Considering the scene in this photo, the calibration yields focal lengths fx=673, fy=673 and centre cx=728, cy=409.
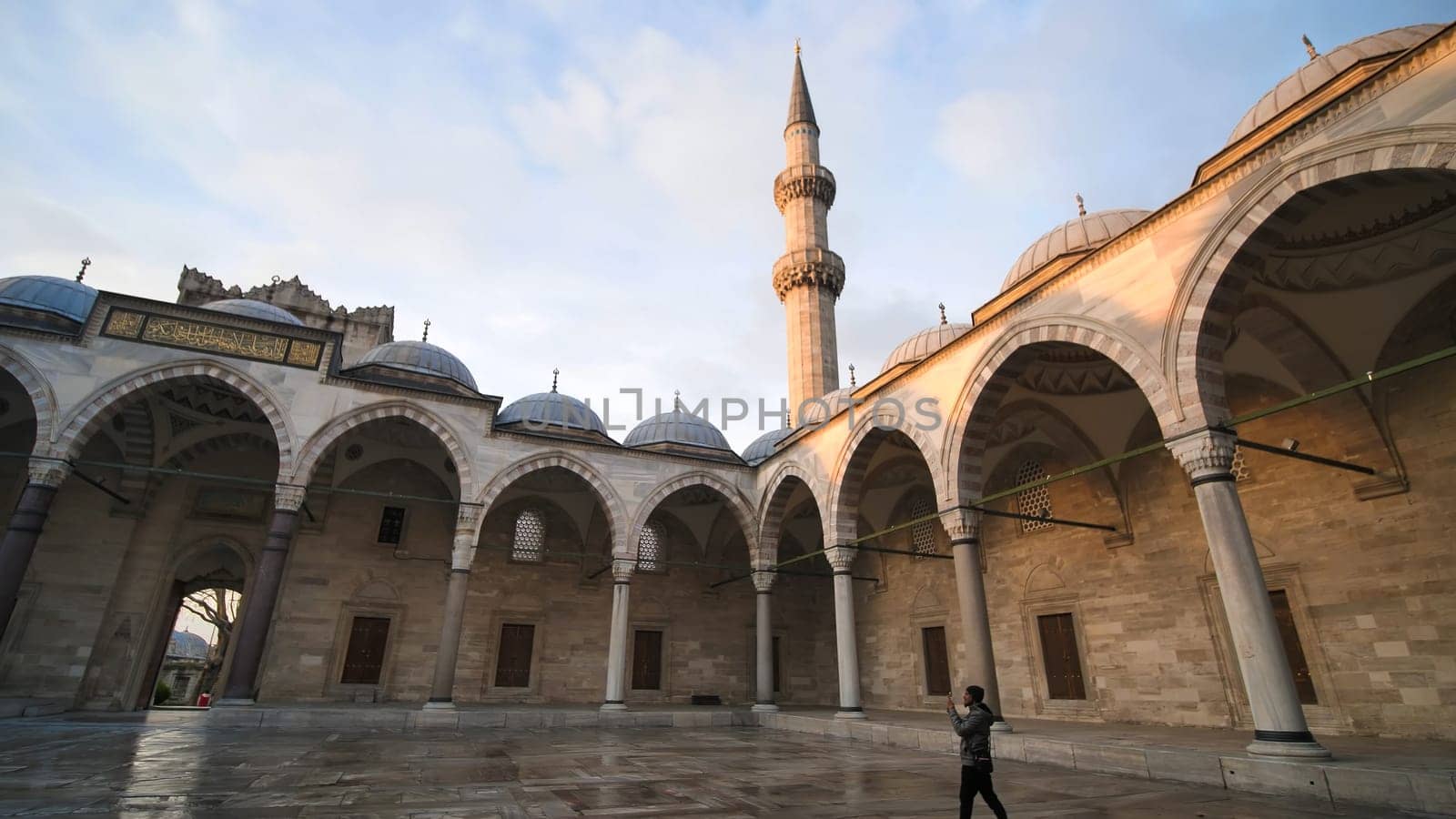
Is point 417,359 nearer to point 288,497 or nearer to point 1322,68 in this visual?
point 288,497

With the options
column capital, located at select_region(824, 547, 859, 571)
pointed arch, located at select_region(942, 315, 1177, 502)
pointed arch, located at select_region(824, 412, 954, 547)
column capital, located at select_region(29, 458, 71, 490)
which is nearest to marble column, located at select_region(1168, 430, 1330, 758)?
pointed arch, located at select_region(942, 315, 1177, 502)

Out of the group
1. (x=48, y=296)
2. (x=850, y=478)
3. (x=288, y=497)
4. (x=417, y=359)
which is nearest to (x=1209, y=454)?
(x=850, y=478)

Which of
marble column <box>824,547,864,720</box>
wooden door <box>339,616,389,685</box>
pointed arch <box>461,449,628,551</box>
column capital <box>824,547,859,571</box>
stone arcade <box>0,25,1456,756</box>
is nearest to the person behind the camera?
stone arcade <box>0,25,1456,756</box>

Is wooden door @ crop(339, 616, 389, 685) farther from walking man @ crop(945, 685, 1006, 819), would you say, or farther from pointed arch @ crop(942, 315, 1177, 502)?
walking man @ crop(945, 685, 1006, 819)

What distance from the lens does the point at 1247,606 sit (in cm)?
608

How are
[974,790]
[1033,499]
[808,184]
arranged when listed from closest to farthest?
[974,790]
[1033,499]
[808,184]

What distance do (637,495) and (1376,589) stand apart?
11.5 m

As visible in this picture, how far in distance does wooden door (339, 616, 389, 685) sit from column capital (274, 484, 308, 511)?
13.8 ft

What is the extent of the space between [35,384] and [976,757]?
14.3 m

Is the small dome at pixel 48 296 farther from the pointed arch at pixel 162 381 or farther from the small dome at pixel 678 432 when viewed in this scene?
the small dome at pixel 678 432

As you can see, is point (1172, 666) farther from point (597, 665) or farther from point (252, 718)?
point (252, 718)

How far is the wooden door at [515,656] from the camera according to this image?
1526 cm

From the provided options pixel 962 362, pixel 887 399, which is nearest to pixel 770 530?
pixel 887 399

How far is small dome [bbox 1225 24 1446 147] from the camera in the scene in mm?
8727
